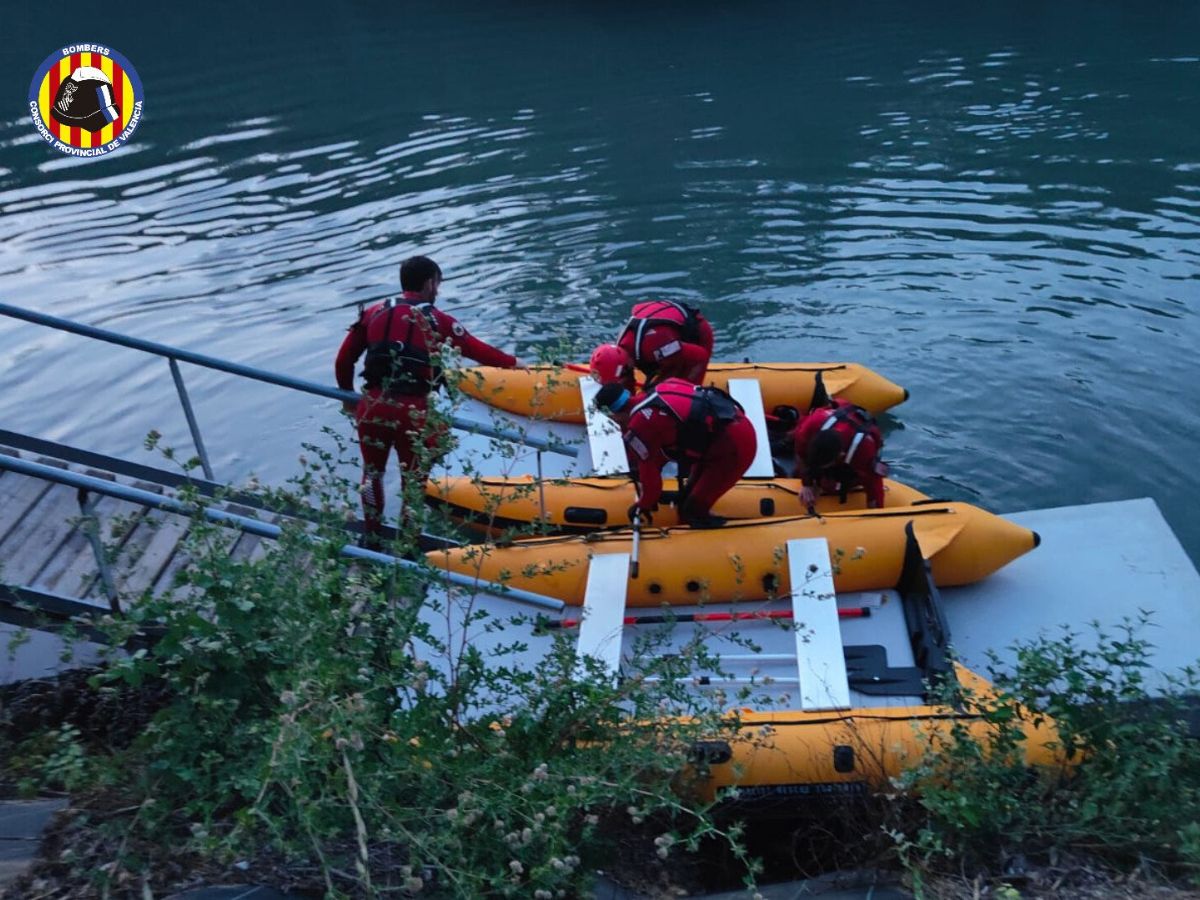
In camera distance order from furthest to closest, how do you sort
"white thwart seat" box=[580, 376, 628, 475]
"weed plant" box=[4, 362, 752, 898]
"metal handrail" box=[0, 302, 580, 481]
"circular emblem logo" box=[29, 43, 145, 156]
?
"circular emblem logo" box=[29, 43, 145, 156]
"white thwart seat" box=[580, 376, 628, 475]
"metal handrail" box=[0, 302, 580, 481]
"weed plant" box=[4, 362, 752, 898]

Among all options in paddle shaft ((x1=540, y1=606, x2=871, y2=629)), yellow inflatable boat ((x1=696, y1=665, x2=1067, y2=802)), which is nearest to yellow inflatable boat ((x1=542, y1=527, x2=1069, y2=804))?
yellow inflatable boat ((x1=696, y1=665, x2=1067, y2=802))

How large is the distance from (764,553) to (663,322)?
1.91 metres

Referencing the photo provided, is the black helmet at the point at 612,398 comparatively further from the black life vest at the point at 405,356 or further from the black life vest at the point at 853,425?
the black life vest at the point at 853,425

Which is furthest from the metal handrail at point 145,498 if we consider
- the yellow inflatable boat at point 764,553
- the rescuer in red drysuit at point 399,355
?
the yellow inflatable boat at point 764,553

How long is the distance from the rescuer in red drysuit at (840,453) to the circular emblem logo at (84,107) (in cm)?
1216

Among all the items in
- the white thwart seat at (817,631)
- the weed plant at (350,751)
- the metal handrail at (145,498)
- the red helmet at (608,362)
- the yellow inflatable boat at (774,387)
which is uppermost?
the yellow inflatable boat at (774,387)

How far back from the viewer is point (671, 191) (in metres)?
12.8

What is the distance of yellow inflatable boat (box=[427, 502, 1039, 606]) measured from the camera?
6059mm

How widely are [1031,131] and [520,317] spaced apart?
7.74 meters

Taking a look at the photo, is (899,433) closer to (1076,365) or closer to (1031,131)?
(1076,365)

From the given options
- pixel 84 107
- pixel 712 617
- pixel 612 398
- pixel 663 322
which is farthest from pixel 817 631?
pixel 84 107

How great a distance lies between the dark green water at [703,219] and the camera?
9.16 m

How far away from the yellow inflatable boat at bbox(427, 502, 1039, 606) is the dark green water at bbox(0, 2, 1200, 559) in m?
1.82

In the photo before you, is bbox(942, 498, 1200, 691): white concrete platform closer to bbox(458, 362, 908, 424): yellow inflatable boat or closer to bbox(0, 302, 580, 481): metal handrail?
bbox(458, 362, 908, 424): yellow inflatable boat
